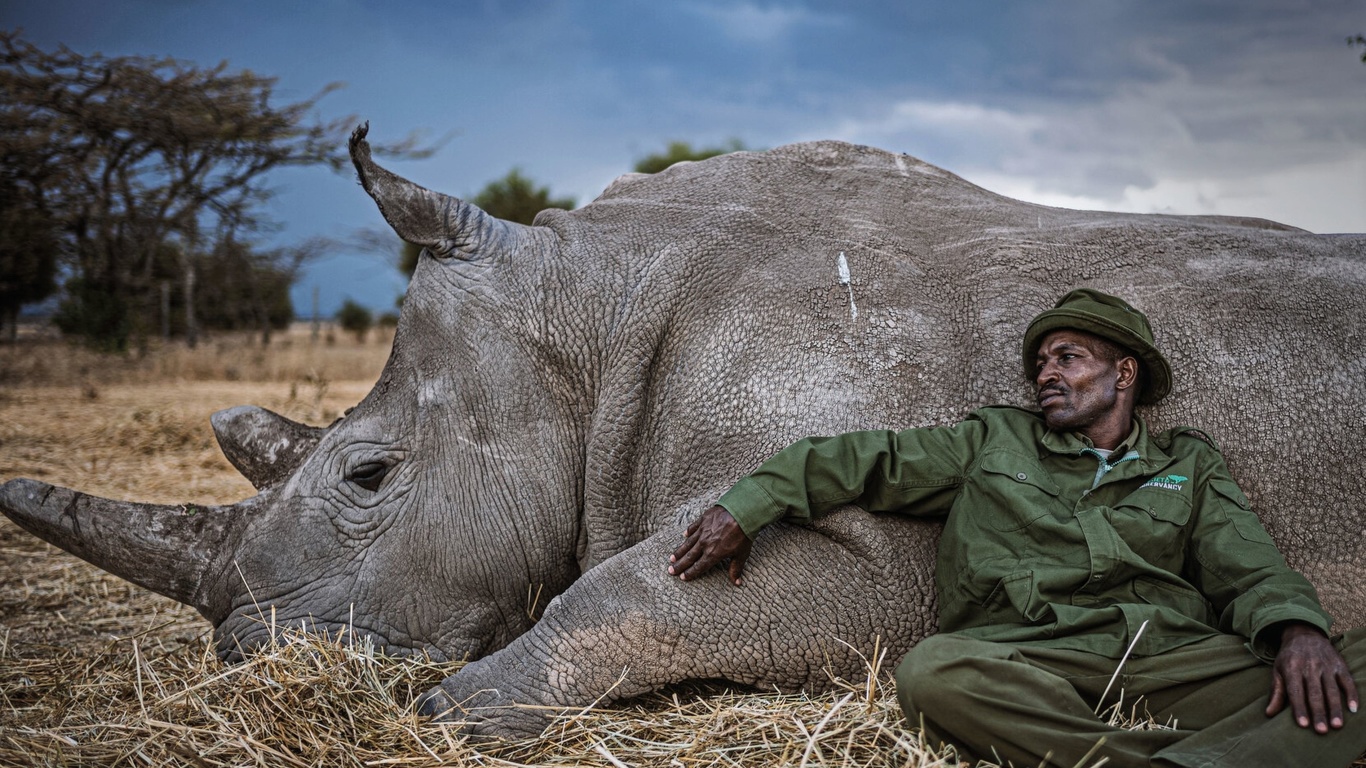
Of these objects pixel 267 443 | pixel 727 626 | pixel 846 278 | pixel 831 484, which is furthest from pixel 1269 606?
pixel 267 443

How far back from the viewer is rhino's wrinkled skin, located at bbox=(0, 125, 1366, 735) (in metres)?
3.01

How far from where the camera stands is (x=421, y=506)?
11.6 feet

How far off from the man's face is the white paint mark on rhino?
62 cm

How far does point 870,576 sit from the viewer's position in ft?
9.89

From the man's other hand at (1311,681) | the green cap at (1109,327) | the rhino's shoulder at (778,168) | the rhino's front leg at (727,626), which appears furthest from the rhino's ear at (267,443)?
the man's other hand at (1311,681)

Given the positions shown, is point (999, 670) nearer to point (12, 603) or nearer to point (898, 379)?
point (898, 379)

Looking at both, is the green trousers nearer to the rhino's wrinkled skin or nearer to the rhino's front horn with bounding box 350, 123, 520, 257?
the rhino's wrinkled skin

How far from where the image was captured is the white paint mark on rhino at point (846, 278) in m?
3.36

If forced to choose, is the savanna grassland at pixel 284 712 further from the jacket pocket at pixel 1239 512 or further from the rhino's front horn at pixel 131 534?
the jacket pocket at pixel 1239 512

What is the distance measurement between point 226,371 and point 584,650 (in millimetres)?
14596

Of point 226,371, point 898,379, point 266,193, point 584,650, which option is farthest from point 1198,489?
point 266,193

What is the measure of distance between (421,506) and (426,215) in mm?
1023

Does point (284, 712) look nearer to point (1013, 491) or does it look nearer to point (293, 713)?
point (293, 713)

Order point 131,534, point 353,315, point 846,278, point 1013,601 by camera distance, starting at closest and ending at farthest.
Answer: point 1013,601
point 846,278
point 131,534
point 353,315
